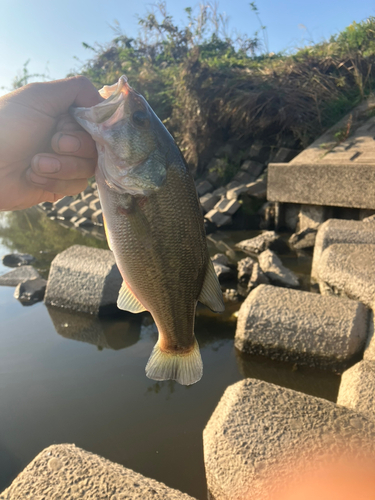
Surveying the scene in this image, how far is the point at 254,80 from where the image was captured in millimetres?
9938

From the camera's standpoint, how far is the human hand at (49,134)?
178 cm

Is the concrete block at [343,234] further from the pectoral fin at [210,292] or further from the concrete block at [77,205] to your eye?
the concrete block at [77,205]

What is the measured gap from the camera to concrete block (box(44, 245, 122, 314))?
16.2 feet

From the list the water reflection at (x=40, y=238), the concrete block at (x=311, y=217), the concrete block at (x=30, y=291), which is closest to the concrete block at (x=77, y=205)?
the water reflection at (x=40, y=238)

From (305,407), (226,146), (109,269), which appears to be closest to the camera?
(305,407)

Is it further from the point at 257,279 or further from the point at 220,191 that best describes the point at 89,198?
the point at 257,279

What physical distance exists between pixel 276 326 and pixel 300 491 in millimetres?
1876

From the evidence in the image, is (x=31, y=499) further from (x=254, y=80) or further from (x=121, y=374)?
(x=254, y=80)

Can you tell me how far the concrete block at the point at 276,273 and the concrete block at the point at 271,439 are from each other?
3174 mm

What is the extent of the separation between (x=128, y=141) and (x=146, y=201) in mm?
278

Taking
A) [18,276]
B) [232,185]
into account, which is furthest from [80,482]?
[232,185]

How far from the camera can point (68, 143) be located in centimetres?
177

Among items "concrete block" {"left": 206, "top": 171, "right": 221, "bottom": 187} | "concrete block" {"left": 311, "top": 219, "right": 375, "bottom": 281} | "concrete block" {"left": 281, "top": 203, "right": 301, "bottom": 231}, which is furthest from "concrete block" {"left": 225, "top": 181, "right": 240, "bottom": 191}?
"concrete block" {"left": 311, "top": 219, "right": 375, "bottom": 281}

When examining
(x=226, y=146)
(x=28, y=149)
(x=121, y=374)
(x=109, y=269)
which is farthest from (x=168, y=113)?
(x=28, y=149)
